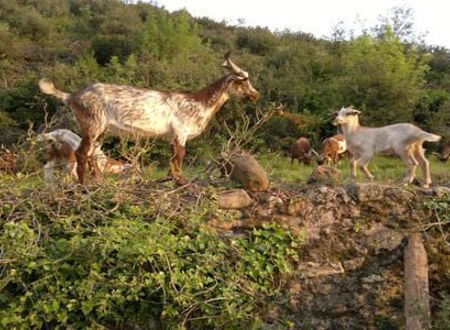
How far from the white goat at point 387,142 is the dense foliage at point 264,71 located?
334 cm

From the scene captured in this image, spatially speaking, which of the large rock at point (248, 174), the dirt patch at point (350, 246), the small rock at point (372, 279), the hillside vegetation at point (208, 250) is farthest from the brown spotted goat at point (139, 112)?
the small rock at point (372, 279)

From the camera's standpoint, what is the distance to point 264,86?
781 inches

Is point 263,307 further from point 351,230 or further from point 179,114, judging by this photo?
point 179,114

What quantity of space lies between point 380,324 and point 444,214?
167cm

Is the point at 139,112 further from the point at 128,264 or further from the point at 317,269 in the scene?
the point at 317,269

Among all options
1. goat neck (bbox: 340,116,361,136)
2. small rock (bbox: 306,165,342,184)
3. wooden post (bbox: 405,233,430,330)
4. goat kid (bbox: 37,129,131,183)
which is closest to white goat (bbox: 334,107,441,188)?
goat neck (bbox: 340,116,361,136)

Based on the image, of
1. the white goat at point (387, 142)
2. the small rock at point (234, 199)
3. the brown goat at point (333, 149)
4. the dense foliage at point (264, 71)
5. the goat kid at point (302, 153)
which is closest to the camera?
the small rock at point (234, 199)


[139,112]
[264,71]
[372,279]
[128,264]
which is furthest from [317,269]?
[264,71]

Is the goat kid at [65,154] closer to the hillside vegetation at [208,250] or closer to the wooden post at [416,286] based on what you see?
the hillside vegetation at [208,250]

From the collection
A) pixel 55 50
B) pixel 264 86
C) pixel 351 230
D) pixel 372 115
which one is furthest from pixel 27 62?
pixel 351 230

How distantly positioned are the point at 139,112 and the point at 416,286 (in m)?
4.16

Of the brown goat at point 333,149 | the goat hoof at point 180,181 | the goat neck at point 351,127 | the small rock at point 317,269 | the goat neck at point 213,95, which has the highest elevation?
the goat neck at point 213,95

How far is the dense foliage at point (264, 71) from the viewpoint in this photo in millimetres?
17688

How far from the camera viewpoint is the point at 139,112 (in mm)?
9195
